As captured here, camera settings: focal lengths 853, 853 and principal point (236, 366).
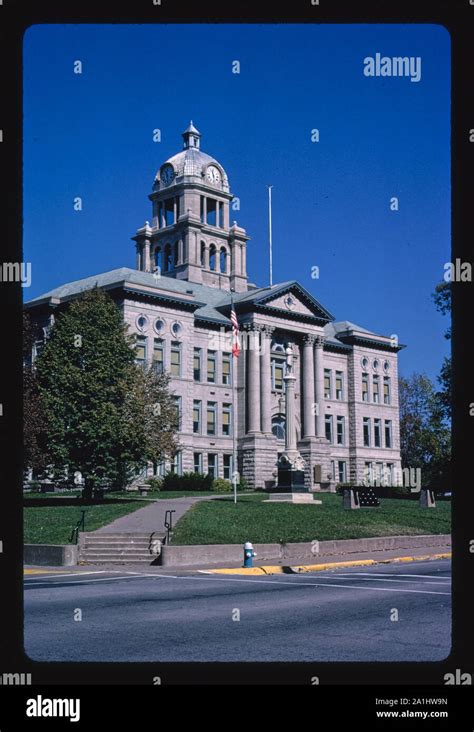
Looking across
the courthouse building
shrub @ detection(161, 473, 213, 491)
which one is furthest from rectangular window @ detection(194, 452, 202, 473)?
shrub @ detection(161, 473, 213, 491)

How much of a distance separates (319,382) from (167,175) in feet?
105

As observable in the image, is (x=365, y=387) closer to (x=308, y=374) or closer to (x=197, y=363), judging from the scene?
(x=308, y=374)

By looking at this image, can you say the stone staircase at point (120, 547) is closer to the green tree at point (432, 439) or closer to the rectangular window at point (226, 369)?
the green tree at point (432, 439)

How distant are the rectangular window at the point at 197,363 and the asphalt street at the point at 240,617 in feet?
162

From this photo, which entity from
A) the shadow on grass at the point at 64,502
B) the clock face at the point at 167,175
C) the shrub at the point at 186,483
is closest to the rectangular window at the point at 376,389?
the shrub at the point at 186,483

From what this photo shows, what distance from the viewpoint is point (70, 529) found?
29219 mm

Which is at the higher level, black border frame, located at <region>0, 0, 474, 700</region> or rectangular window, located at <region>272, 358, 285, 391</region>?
rectangular window, located at <region>272, 358, 285, 391</region>

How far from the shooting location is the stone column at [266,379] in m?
74.1

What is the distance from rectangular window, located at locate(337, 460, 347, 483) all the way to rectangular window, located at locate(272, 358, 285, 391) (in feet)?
30.2

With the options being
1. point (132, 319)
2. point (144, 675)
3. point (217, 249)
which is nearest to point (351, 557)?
point (144, 675)

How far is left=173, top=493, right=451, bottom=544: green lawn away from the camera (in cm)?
2780

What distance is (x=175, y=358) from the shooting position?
68.4m

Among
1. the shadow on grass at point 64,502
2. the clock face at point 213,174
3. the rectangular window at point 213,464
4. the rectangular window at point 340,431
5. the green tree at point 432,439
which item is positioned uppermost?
the clock face at point 213,174

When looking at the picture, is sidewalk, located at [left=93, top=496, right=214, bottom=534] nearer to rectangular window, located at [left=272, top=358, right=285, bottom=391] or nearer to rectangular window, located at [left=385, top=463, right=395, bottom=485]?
rectangular window, located at [left=272, top=358, right=285, bottom=391]
